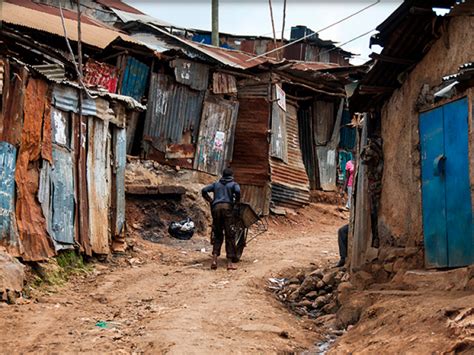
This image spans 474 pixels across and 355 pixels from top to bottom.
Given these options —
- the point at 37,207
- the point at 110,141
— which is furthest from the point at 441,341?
the point at 110,141

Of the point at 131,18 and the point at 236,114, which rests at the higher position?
the point at 131,18

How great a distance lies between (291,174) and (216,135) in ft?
10.5

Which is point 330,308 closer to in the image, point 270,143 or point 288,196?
point 270,143

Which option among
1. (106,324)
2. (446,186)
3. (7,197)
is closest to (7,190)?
(7,197)

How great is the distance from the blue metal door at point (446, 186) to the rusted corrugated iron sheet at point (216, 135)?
1048 centimetres

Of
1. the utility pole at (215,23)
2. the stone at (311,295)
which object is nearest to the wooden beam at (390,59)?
the stone at (311,295)

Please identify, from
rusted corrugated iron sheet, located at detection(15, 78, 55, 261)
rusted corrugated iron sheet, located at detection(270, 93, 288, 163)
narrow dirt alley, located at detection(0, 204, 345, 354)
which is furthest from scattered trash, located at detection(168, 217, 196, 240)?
rusted corrugated iron sheet, located at detection(15, 78, 55, 261)

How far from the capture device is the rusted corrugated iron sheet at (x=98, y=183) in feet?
31.5

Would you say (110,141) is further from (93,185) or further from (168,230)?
(168,230)

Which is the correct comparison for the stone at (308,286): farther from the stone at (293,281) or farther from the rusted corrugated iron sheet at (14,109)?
the rusted corrugated iron sheet at (14,109)

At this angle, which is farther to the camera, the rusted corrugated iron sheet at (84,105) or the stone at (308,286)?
the rusted corrugated iron sheet at (84,105)

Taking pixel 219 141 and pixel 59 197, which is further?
pixel 219 141

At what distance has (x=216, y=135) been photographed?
56.5 ft

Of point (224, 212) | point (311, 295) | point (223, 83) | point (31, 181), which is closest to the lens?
point (31, 181)
